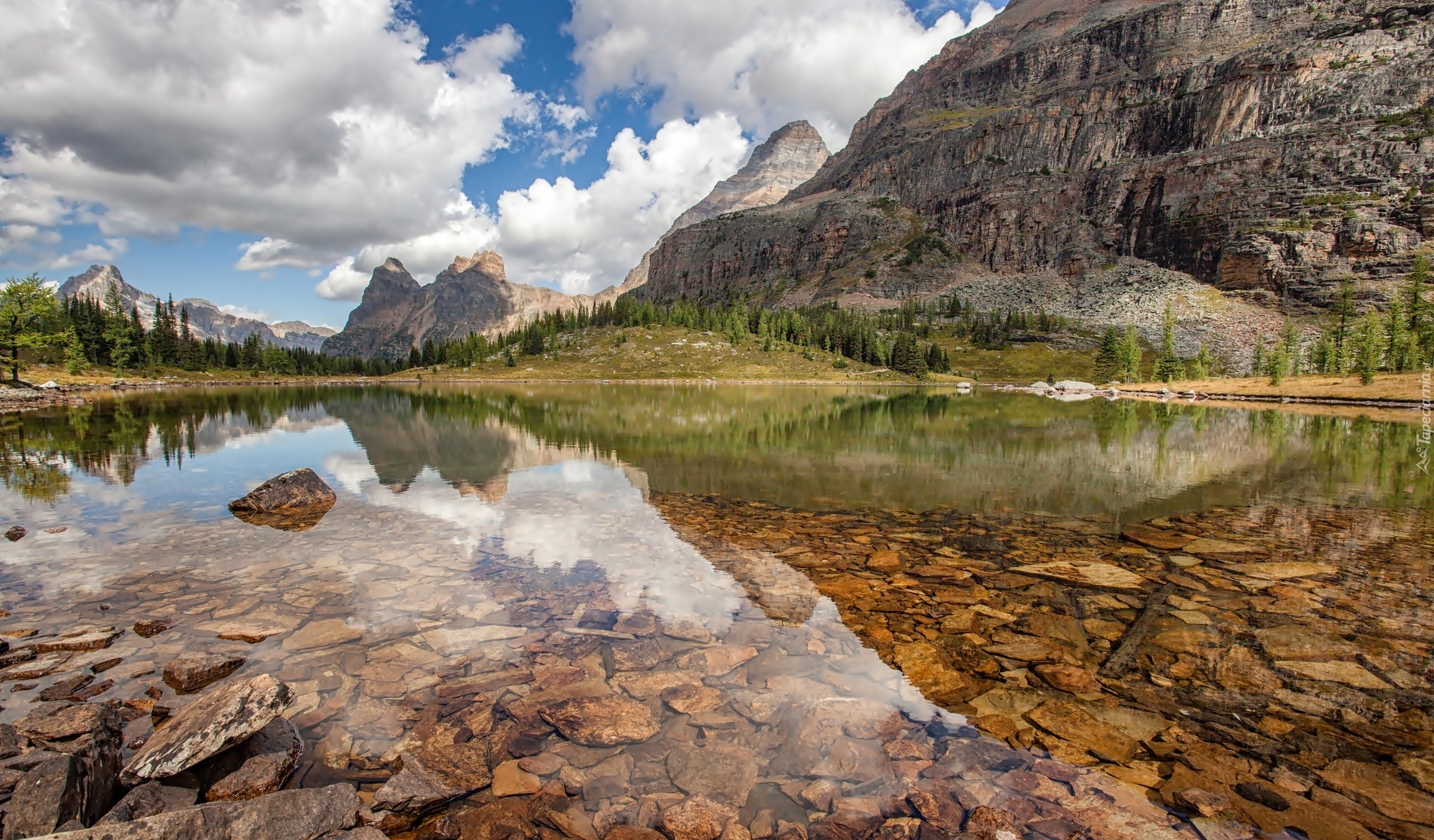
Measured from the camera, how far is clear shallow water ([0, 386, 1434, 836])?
7805 mm

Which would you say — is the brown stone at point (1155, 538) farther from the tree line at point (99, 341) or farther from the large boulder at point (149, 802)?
the tree line at point (99, 341)

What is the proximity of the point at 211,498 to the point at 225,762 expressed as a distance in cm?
1963

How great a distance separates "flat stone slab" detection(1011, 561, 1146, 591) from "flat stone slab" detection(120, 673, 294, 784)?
14.5 m

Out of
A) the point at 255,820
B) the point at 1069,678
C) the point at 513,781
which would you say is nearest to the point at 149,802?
the point at 255,820

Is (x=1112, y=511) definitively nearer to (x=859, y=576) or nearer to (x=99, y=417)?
(x=859, y=576)

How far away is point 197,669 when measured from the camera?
30.1ft

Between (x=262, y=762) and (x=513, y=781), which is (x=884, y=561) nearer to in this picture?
(x=513, y=781)

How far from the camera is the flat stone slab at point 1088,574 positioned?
13469 millimetres

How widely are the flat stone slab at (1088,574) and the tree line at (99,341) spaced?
114223mm

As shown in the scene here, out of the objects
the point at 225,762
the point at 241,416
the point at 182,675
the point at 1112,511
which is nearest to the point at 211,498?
the point at 182,675

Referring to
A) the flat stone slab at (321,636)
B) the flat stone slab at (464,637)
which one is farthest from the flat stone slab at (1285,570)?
the flat stone slab at (321,636)

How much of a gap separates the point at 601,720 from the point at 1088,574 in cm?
1190

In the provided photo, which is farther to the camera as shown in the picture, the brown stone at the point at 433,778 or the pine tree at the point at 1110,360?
the pine tree at the point at 1110,360

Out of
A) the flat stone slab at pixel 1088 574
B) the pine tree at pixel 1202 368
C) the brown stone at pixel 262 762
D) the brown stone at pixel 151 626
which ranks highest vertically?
the pine tree at pixel 1202 368
